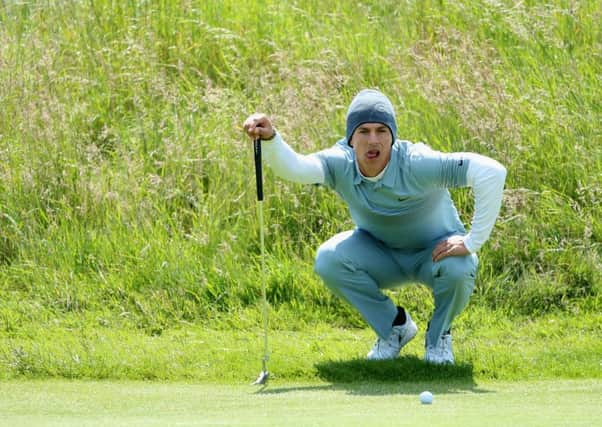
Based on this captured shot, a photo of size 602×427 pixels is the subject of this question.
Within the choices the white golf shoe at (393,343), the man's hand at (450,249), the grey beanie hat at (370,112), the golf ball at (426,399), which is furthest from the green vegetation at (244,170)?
the grey beanie hat at (370,112)

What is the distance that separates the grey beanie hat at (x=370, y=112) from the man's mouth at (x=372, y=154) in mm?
142

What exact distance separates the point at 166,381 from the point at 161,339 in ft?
3.06

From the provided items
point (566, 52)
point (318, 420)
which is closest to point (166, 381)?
point (318, 420)

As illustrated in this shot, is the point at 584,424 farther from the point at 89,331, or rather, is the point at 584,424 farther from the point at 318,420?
the point at 89,331

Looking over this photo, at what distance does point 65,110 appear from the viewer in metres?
9.42

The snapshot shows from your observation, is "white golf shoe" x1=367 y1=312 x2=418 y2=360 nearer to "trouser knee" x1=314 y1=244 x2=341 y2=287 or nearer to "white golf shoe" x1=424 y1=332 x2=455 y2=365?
"white golf shoe" x1=424 y1=332 x2=455 y2=365

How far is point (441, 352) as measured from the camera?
6.09 m

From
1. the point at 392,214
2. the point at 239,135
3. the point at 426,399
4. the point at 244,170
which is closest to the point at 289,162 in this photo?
the point at 392,214

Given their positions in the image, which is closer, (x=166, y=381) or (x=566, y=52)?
(x=166, y=381)

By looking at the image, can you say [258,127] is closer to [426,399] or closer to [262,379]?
[262,379]

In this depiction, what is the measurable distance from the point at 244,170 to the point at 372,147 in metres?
2.85

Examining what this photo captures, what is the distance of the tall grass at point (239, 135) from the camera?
7.66m

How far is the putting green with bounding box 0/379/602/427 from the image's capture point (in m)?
4.32

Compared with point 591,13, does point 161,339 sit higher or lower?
lower
